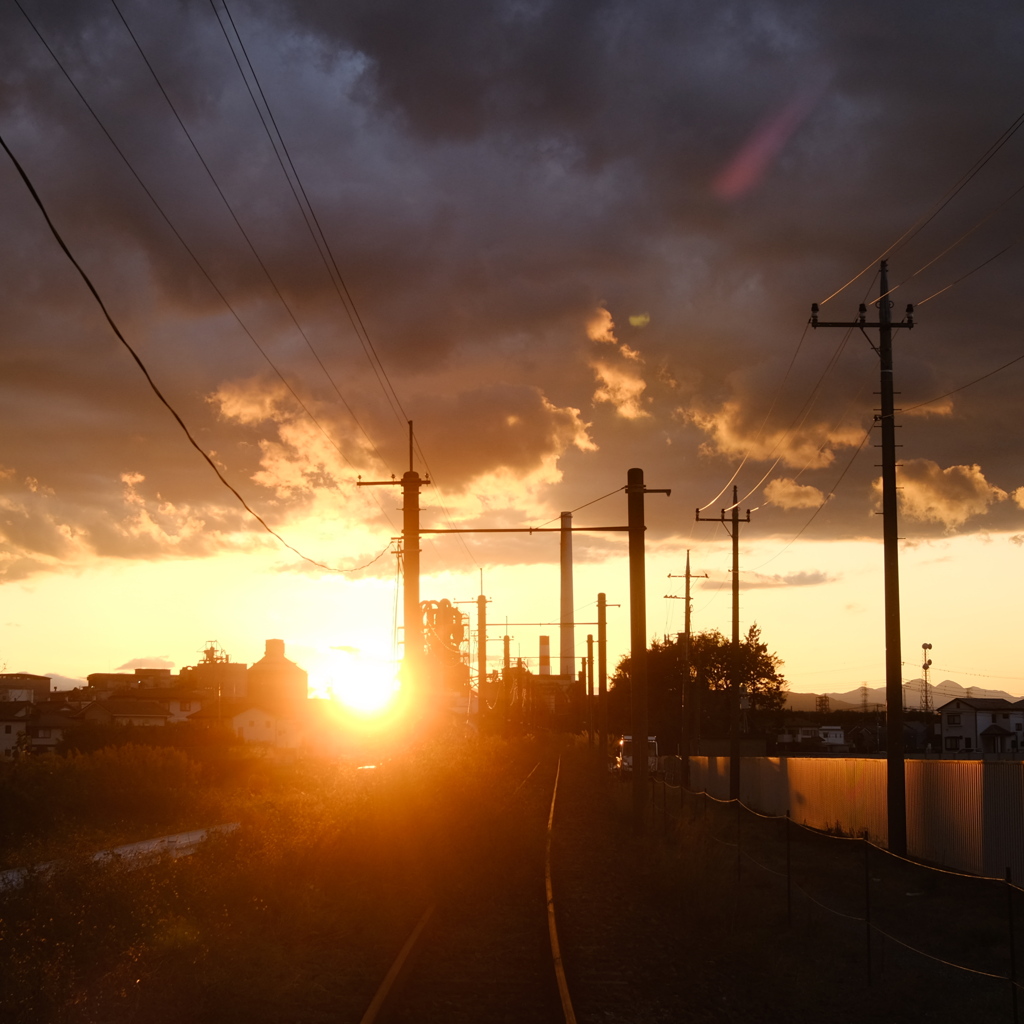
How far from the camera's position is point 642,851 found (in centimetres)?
2341

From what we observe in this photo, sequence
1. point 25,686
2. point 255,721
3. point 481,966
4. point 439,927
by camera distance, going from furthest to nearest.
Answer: point 25,686 → point 255,721 → point 439,927 → point 481,966

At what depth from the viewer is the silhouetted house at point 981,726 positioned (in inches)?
4459

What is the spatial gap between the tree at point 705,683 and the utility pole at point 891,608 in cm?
8392

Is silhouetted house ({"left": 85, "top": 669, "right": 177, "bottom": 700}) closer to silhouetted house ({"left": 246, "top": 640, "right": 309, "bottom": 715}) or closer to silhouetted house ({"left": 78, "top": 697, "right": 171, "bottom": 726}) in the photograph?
silhouetted house ({"left": 246, "top": 640, "right": 309, "bottom": 715})

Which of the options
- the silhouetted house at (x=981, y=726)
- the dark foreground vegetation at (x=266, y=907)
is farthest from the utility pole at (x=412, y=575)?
the silhouetted house at (x=981, y=726)

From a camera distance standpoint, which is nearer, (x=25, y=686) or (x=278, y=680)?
(x=278, y=680)

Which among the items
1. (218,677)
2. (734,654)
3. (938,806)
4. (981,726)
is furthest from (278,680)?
(938,806)

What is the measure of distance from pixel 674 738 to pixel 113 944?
99.0m

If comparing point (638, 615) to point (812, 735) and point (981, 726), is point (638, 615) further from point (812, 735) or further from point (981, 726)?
point (812, 735)

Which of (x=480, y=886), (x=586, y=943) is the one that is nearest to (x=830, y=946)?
(x=586, y=943)

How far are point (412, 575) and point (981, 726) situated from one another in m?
106

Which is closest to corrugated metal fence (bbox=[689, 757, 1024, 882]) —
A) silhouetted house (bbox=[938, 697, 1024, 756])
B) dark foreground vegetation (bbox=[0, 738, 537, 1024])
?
dark foreground vegetation (bbox=[0, 738, 537, 1024])

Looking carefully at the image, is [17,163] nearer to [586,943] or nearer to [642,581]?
[586,943]

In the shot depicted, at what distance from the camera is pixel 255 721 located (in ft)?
393
